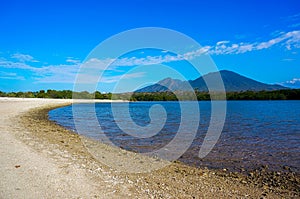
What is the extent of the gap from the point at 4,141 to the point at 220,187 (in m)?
10.0

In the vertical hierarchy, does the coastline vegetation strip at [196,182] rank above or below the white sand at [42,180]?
below

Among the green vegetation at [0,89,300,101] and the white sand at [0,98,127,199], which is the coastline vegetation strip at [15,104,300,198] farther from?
the green vegetation at [0,89,300,101]

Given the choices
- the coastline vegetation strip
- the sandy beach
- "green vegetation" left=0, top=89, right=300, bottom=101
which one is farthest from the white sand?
"green vegetation" left=0, top=89, right=300, bottom=101

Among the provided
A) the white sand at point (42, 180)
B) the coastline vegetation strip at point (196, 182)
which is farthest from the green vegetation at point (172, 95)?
the white sand at point (42, 180)

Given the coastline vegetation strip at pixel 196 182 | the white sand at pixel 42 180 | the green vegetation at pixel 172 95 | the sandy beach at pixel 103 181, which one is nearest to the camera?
the white sand at pixel 42 180

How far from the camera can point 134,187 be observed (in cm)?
693

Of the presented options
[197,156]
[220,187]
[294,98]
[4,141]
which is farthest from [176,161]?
[294,98]

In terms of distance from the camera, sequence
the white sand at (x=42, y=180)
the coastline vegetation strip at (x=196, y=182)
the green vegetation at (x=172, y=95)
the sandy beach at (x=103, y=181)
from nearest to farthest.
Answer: the white sand at (x=42, y=180), the sandy beach at (x=103, y=181), the coastline vegetation strip at (x=196, y=182), the green vegetation at (x=172, y=95)

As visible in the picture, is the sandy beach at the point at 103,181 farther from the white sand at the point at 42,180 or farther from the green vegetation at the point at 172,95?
the green vegetation at the point at 172,95

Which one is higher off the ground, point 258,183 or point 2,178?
point 2,178

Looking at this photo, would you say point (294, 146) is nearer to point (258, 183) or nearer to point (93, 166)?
point (258, 183)

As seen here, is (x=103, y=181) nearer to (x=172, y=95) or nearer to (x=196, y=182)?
(x=196, y=182)

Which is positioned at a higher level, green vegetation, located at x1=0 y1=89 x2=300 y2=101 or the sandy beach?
green vegetation, located at x1=0 y1=89 x2=300 y2=101

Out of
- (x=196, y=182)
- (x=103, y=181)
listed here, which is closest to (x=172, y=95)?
(x=196, y=182)
